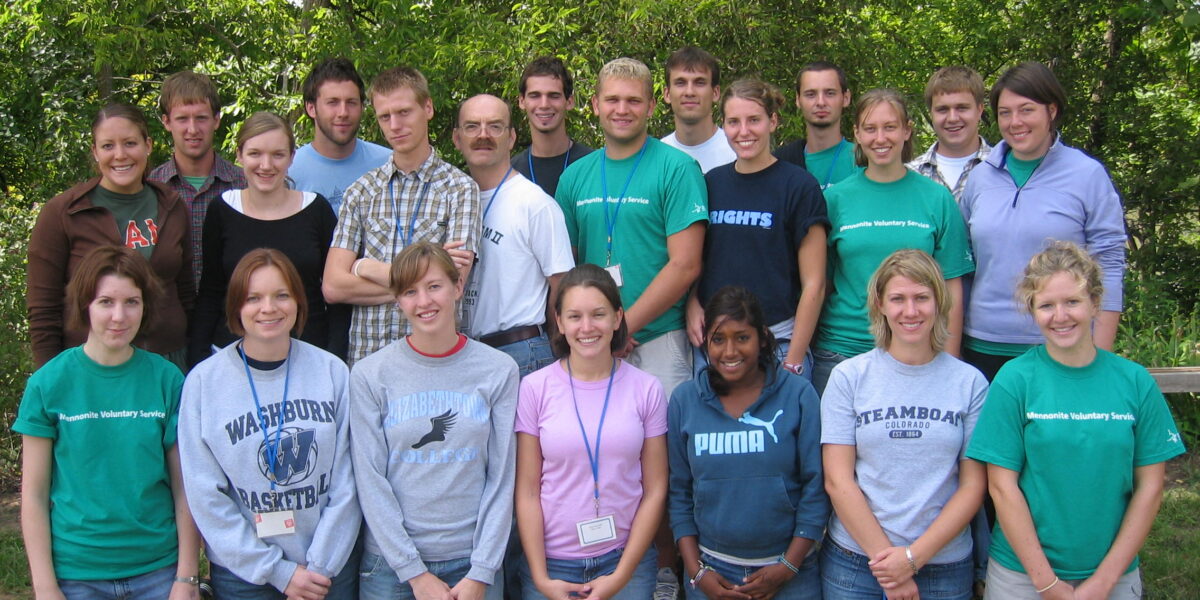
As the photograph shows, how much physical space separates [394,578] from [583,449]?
2.69 ft

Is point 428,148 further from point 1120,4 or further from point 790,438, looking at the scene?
point 1120,4

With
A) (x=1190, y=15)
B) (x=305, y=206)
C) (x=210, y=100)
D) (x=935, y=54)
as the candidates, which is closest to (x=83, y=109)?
(x=210, y=100)

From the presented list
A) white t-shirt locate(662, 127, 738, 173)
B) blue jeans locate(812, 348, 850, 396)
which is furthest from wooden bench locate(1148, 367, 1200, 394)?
white t-shirt locate(662, 127, 738, 173)

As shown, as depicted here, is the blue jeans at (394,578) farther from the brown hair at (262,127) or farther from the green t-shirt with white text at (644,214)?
the brown hair at (262,127)

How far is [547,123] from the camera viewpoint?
196 inches

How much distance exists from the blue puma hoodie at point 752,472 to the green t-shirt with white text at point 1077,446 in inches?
22.8

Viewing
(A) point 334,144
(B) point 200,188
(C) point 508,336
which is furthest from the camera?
(A) point 334,144

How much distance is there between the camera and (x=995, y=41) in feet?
32.0

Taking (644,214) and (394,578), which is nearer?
(394,578)

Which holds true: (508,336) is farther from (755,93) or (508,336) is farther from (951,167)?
(951,167)

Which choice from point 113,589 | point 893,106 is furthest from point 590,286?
point 113,589

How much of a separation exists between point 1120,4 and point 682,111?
223 inches

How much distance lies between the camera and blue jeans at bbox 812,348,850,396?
4186 mm

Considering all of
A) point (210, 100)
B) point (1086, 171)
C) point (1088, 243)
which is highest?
point (210, 100)
